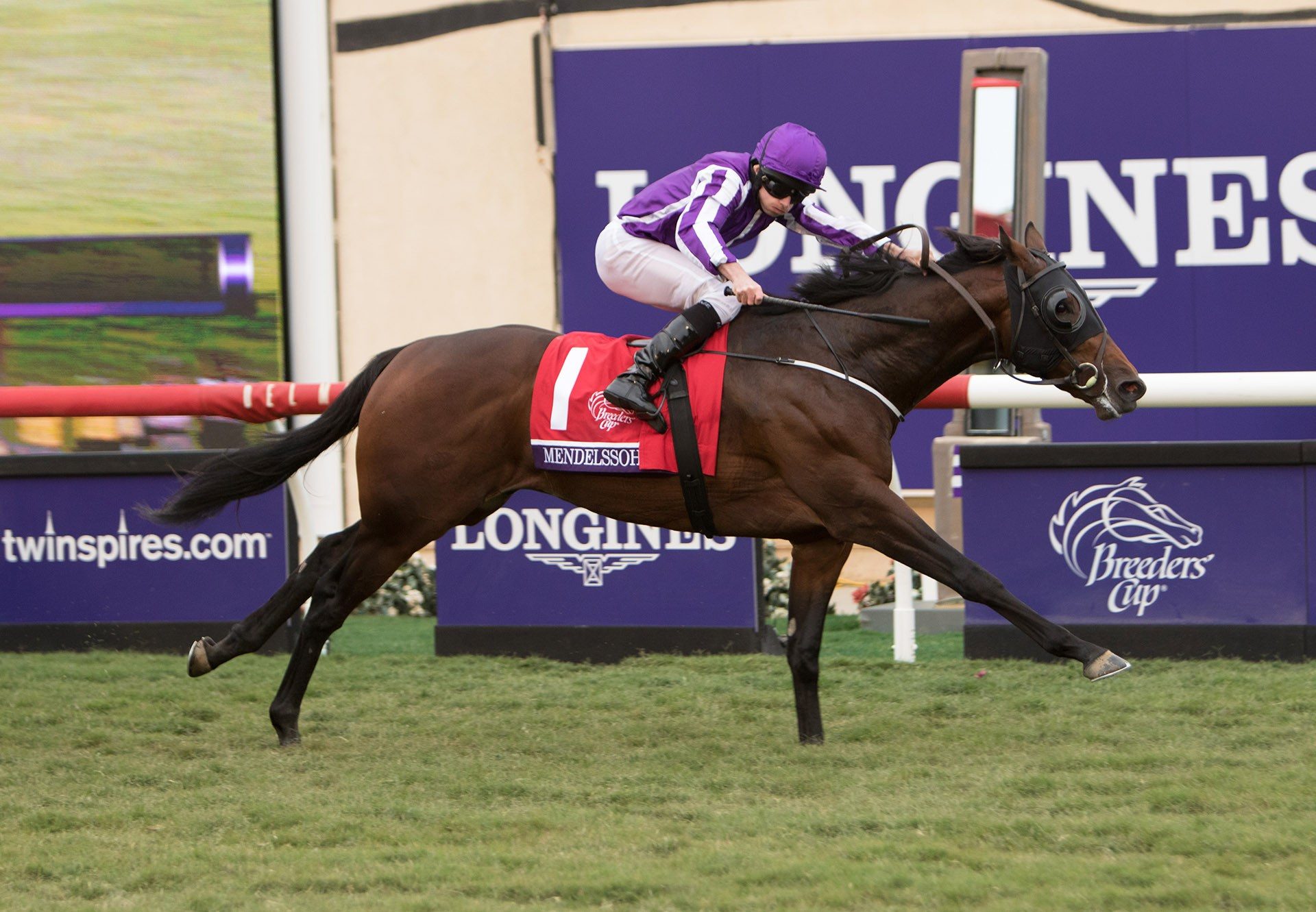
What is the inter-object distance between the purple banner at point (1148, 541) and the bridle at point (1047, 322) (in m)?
1.29

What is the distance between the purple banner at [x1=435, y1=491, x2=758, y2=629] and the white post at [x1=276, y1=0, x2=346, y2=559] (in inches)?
144

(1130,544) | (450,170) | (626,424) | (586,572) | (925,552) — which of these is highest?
(450,170)

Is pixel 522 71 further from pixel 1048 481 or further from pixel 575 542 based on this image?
pixel 1048 481

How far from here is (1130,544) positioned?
5.70 meters

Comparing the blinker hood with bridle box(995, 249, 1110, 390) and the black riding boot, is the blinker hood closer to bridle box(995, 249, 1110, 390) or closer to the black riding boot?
bridle box(995, 249, 1110, 390)

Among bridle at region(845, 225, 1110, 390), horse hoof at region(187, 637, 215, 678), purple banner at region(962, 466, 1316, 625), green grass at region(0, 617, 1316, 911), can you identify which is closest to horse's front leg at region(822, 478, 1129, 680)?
green grass at region(0, 617, 1316, 911)

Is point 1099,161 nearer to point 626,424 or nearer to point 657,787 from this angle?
point 626,424

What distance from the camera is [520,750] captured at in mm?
4695

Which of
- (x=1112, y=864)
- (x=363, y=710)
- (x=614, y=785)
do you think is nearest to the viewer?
(x=1112, y=864)

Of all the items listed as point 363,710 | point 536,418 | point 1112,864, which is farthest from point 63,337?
point 1112,864

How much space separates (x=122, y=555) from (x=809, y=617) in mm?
3122

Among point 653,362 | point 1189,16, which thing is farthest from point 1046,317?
point 1189,16

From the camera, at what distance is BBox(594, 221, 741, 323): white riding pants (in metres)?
4.76

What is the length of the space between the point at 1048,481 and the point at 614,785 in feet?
7.76
